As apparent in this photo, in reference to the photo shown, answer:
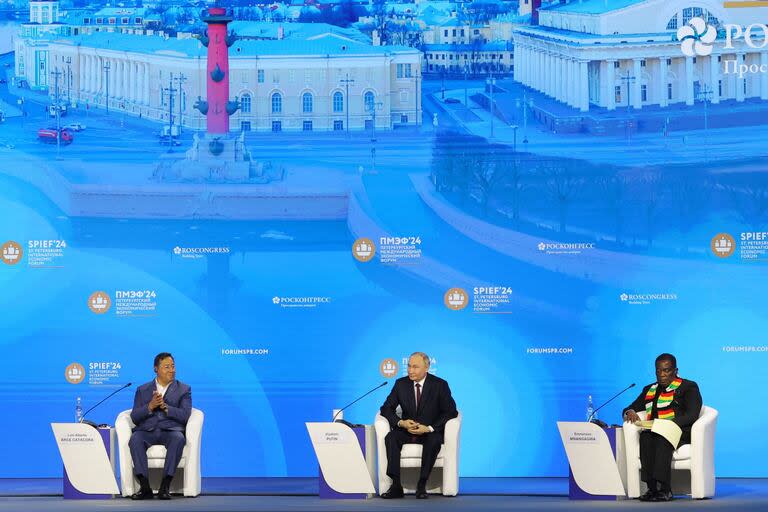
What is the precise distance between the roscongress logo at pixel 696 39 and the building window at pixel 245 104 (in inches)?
110

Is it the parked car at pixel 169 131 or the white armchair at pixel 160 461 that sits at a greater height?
the parked car at pixel 169 131

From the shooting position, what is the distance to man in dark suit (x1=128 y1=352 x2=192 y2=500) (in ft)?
26.5

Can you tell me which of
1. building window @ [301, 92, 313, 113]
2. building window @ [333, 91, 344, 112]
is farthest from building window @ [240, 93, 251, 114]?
building window @ [333, 91, 344, 112]

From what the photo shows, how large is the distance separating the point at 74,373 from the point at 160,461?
162 cm

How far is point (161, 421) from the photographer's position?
26.9 feet

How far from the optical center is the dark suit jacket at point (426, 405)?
27.1 ft

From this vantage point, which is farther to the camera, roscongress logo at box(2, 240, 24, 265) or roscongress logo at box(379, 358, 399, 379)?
roscongress logo at box(2, 240, 24, 265)

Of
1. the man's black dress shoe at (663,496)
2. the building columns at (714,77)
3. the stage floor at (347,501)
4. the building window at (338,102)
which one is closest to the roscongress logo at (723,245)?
the building columns at (714,77)

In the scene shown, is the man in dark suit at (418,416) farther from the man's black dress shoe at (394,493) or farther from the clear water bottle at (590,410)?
the clear water bottle at (590,410)

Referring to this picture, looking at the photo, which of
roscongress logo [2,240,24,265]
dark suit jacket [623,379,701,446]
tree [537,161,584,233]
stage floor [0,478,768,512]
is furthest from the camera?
roscongress logo [2,240,24,265]

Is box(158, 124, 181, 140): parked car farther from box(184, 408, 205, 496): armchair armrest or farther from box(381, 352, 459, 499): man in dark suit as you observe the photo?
box(381, 352, 459, 499): man in dark suit

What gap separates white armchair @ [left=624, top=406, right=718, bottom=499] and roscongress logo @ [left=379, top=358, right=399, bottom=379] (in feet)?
6.34

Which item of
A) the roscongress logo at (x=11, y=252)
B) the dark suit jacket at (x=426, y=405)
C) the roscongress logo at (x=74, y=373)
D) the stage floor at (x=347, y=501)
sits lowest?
the stage floor at (x=347, y=501)

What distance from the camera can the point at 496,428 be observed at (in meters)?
9.38
